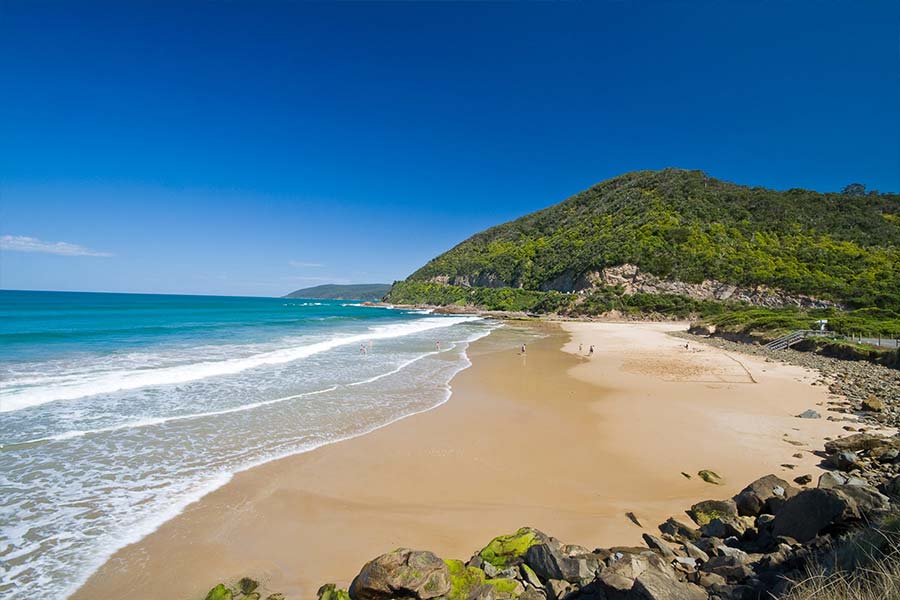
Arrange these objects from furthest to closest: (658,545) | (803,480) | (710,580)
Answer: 1. (803,480)
2. (658,545)
3. (710,580)

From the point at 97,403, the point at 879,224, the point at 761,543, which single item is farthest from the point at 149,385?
the point at 879,224

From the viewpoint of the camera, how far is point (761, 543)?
463 cm

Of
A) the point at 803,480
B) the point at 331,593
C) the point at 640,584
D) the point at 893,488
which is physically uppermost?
the point at 893,488

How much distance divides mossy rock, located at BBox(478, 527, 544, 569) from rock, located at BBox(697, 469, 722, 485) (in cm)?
406

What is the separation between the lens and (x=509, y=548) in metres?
4.78

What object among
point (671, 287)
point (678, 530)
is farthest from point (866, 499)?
point (671, 287)

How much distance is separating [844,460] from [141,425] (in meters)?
15.1

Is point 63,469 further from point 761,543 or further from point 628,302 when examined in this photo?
point 628,302

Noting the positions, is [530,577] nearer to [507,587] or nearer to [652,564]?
[507,587]

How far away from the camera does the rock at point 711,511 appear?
218 inches

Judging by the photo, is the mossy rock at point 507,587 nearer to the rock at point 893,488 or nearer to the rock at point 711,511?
the rock at point 711,511

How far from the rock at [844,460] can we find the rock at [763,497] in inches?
86.8

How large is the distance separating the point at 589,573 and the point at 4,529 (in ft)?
26.1

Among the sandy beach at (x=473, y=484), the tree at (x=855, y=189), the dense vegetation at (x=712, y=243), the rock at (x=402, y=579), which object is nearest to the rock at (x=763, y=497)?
the sandy beach at (x=473, y=484)
